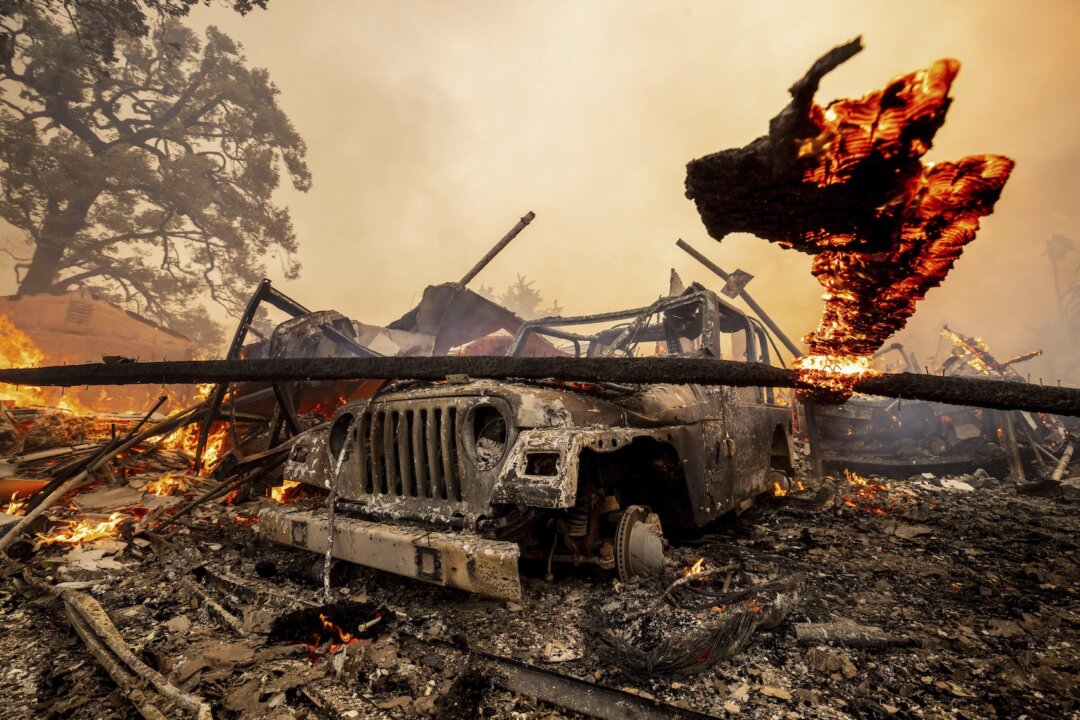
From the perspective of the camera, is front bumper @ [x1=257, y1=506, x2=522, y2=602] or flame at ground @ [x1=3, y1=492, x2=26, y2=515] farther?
flame at ground @ [x1=3, y1=492, x2=26, y2=515]

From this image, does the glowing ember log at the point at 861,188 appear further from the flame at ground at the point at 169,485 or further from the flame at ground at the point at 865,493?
the flame at ground at the point at 169,485

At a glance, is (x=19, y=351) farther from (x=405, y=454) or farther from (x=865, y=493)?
(x=865, y=493)

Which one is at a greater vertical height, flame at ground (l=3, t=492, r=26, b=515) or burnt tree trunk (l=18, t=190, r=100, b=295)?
burnt tree trunk (l=18, t=190, r=100, b=295)

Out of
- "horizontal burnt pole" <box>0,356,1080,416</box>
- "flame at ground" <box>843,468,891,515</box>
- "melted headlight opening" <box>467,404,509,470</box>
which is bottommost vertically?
"flame at ground" <box>843,468,891,515</box>

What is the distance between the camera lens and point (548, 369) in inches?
94.4

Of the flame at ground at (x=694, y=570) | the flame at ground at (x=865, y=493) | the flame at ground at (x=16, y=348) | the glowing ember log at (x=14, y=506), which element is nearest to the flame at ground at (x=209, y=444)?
the glowing ember log at (x=14, y=506)

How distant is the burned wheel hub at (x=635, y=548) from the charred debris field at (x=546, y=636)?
73mm

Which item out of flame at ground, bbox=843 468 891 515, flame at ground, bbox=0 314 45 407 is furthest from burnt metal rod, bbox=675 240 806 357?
flame at ground, bbox=0 314 45 407

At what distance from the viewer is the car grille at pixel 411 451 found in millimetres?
2408

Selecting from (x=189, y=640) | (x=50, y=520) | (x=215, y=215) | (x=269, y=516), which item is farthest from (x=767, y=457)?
(x=215, y=215)

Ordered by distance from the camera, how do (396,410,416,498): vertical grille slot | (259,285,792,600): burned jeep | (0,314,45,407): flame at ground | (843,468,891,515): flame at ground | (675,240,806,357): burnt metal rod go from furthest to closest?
1. (0,314,45,407): flame at ground
2. (675,240,806,357): burnt metal rod
3. (843,468,891,515): flame at ground
4. (396,410,416,498): vertical grille slot
5. (259,285,792,600): burned jeep

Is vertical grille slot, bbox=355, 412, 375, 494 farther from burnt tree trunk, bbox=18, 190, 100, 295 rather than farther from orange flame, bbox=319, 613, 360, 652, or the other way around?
burnt tree trunk, bbox=18, 190, 100, 295

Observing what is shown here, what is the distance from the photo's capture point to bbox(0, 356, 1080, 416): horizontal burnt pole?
6.26 feet

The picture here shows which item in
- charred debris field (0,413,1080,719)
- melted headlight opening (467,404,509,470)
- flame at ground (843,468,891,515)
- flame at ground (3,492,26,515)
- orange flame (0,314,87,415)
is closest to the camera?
charred debris field (0,413,1080,719)
